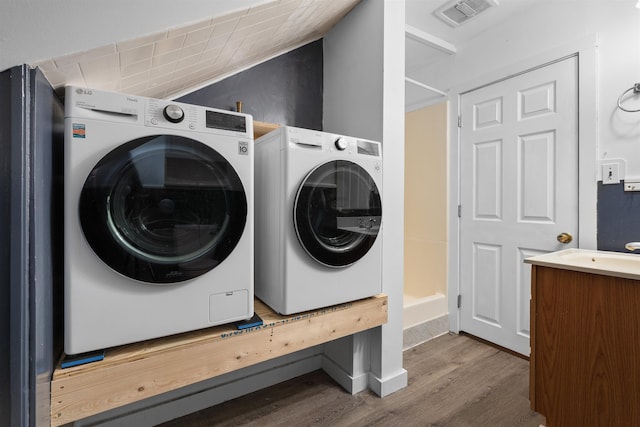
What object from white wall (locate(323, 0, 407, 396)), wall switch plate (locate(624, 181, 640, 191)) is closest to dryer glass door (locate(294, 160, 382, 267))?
white wall (locate(323, 0, 407, 396))

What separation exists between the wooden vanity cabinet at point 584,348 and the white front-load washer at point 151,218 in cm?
142

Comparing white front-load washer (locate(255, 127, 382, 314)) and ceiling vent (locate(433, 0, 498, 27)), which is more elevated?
ceiling vent (locate(433, 0, 498, 27))

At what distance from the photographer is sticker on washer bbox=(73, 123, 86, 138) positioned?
93 cm

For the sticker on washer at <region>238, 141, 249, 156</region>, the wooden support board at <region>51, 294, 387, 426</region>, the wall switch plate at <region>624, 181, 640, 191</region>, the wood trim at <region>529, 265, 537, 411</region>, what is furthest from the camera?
the wall switch plate at <region>624, 181, 640, 191</region>

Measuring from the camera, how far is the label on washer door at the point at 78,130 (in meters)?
0.93

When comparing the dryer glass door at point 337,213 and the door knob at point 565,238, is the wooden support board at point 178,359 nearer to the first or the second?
the dryer glass door at point 337,213

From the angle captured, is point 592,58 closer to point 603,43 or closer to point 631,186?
point 603,43

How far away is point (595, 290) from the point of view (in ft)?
4.33

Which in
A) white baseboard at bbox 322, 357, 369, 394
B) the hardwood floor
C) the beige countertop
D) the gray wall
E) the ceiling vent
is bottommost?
the hardwood floor

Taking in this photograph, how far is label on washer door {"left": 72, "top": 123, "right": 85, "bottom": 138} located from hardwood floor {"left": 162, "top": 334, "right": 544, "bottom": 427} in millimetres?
1436

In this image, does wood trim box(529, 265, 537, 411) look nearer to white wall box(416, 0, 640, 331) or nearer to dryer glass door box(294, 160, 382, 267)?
white wall box(416, 0, 640, 331)

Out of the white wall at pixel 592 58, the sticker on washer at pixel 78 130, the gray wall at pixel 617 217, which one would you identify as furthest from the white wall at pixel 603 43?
the sticker on washer at pixel 78 130

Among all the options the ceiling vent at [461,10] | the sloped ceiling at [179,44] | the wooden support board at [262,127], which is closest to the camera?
the sloped ceiling at [179,44]

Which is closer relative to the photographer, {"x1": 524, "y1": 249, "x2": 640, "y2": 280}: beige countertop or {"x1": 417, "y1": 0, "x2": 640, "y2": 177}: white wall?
{"x1": 524, "y1": 249, "x2": 640, "y2": 280}: beige countertop
